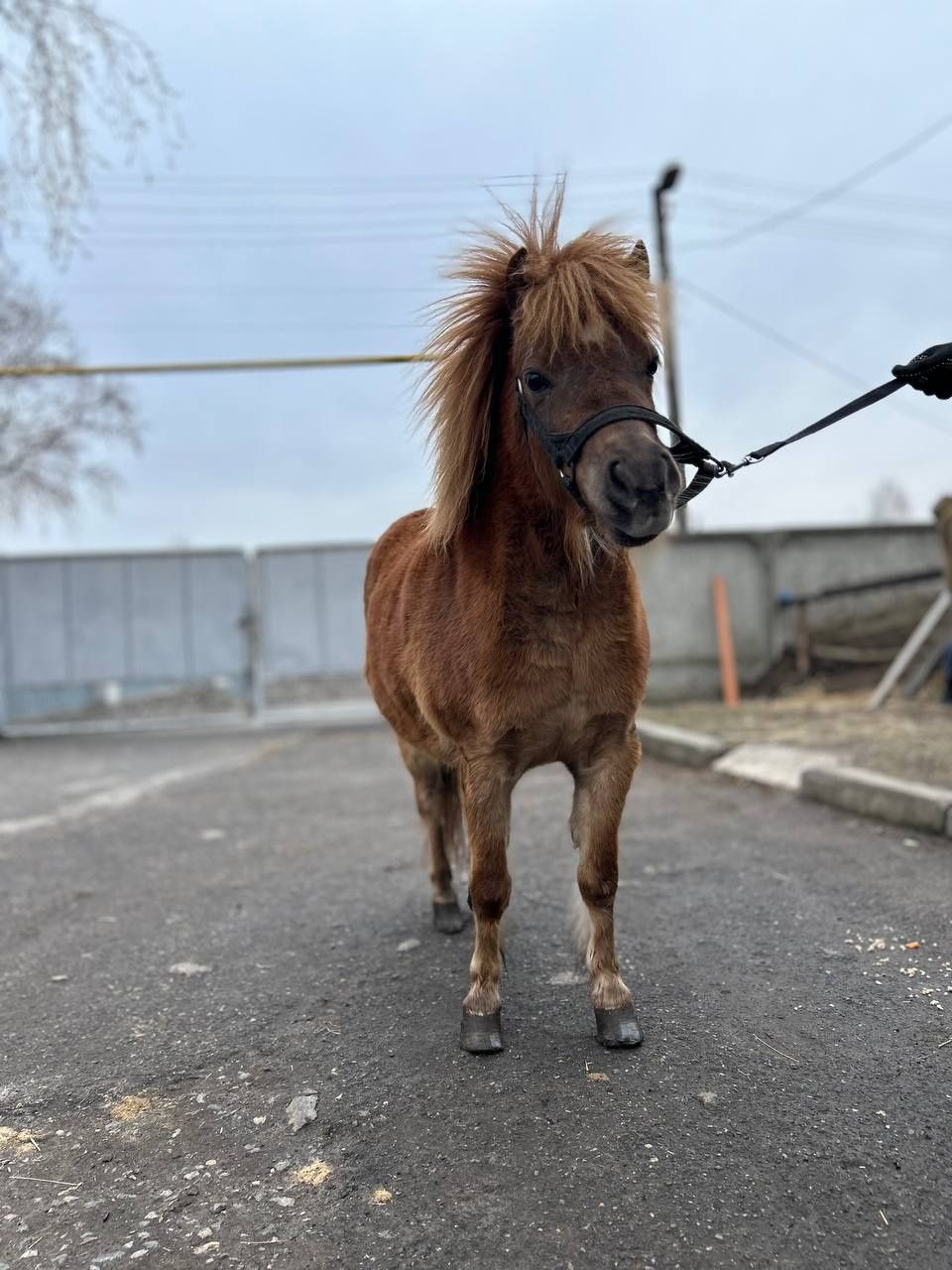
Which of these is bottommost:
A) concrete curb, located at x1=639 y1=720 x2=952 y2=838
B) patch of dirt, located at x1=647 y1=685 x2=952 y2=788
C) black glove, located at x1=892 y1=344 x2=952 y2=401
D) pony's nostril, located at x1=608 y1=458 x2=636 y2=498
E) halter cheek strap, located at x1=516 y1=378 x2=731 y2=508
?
concrete curb, located at x1=639 y1=720 x2=952 y2=838

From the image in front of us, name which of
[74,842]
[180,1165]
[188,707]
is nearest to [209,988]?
[180,1165]

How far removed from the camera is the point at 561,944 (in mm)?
3279

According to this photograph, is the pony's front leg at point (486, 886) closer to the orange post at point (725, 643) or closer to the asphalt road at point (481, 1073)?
the asphalt road at point (481, 1073)

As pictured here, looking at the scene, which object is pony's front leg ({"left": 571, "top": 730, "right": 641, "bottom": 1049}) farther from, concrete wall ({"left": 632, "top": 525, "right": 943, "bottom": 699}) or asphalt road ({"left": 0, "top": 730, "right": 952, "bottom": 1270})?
concrete wall ({"left": 632, "top": 525, "right": 943, "bottom": 699})

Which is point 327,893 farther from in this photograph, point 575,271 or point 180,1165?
point 575,271

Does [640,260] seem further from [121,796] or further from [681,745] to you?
[121,796]

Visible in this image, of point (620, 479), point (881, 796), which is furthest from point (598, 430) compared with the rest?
point (881, 796)

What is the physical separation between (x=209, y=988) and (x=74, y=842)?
3.00 m

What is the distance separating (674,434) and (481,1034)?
173 centimetres

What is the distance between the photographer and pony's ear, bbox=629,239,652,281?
2.57 meters

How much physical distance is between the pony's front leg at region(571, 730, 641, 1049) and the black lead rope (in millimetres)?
774

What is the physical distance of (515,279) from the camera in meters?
2.59

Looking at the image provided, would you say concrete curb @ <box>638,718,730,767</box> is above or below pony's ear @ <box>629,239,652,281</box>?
below

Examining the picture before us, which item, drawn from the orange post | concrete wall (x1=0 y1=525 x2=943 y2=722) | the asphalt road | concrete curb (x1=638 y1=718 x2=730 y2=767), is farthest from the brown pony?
concrete wall (x1=0 y1=525 x2=943 y2=722)
